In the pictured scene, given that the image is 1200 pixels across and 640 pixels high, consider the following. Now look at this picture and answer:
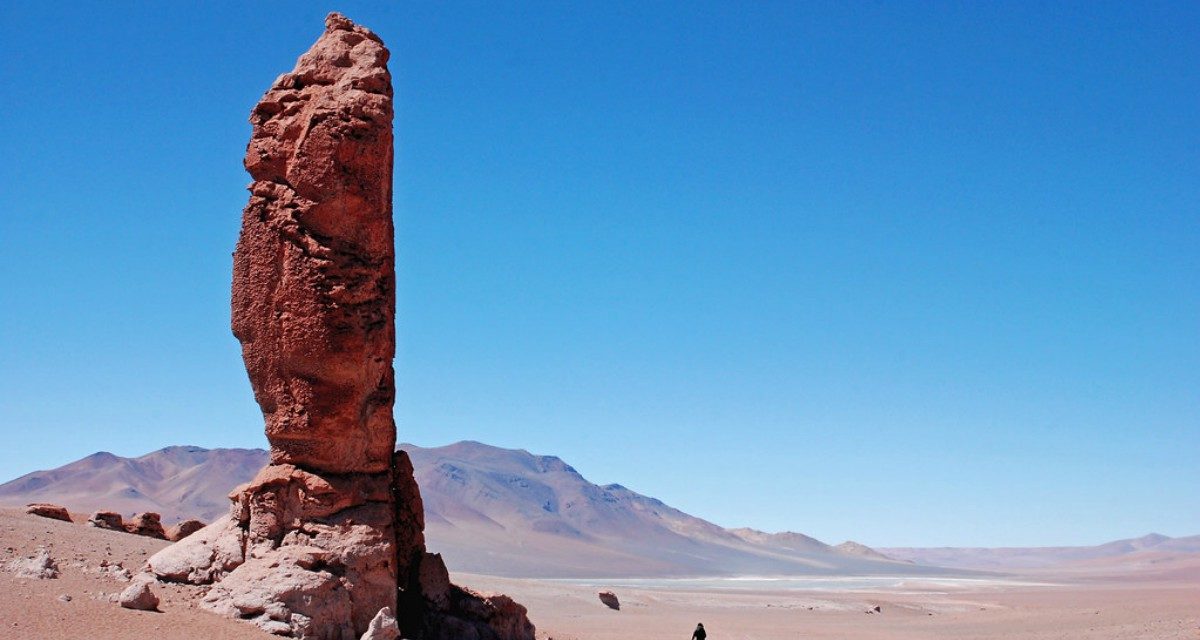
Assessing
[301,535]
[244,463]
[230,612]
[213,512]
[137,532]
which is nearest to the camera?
[230,612]

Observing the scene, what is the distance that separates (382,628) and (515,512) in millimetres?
136481

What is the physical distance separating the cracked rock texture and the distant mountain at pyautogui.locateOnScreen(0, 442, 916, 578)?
270ft

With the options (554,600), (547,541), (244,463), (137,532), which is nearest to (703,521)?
(547,541)

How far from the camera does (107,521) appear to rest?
72.2ft

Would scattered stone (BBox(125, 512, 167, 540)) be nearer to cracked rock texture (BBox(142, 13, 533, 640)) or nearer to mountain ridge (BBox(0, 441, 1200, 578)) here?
cracked rock texture (BBox(142, 13, 533, 640))

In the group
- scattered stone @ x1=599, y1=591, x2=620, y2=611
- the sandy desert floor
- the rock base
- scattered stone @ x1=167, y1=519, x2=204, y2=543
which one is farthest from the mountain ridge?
the rock base

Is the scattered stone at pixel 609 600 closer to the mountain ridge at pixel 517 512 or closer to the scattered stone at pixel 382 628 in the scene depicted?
the scattered stone at pixel 382 628

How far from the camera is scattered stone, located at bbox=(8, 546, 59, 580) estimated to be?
41.9 ft

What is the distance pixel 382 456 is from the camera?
14094 millimetres

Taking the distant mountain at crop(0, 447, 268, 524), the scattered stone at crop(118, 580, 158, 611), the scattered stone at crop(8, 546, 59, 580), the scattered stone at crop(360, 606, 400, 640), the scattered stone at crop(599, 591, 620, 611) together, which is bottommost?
the scattered stone at crop(599, 591, 620, 611)

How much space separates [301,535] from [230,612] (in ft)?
3.97

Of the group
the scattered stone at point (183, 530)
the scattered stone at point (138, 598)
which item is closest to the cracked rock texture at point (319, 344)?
the scattered stone at point (138, 598)

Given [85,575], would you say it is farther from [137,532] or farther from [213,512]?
[213,512]

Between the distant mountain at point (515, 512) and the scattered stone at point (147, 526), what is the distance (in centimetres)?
7226
